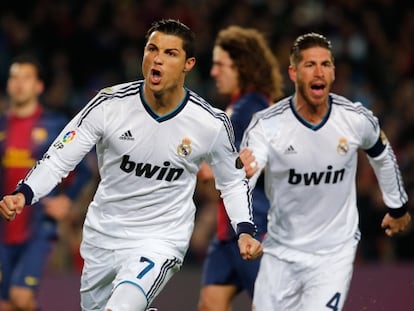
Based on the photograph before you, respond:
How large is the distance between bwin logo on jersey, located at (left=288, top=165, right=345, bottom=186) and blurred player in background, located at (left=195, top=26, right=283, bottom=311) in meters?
0.63

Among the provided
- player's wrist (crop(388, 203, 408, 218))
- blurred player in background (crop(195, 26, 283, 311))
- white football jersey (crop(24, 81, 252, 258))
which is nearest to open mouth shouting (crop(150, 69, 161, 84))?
white football jersey (crop(24, 81, 252, 258))

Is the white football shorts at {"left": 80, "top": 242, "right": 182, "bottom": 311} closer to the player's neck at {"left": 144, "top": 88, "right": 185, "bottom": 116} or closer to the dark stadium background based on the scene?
the player's neck at {"left": 144, "top": 88, "right": 185, "bottom": 116}

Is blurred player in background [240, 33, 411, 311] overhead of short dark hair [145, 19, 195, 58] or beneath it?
beneath

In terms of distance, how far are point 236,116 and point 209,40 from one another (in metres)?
5.78

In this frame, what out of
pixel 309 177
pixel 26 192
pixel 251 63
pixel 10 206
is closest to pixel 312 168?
pixel 309 177

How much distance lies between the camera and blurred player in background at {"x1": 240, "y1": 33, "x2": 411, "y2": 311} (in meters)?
6.30

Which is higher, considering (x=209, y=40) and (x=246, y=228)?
(x=209, y=40)

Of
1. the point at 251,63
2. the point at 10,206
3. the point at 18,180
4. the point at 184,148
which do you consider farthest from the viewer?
the point at 18,180

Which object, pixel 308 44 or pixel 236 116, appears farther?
pixel 236 116

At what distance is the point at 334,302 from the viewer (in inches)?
243

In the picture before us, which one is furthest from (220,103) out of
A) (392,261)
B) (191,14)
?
(392,261)

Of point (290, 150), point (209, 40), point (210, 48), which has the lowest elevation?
point (290, 150)

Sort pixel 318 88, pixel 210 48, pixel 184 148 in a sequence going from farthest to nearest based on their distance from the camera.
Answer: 1. pixel 210 48
2. pixel 318 88
3. pixel 184 148

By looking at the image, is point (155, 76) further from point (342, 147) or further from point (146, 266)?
point (342, 147)
